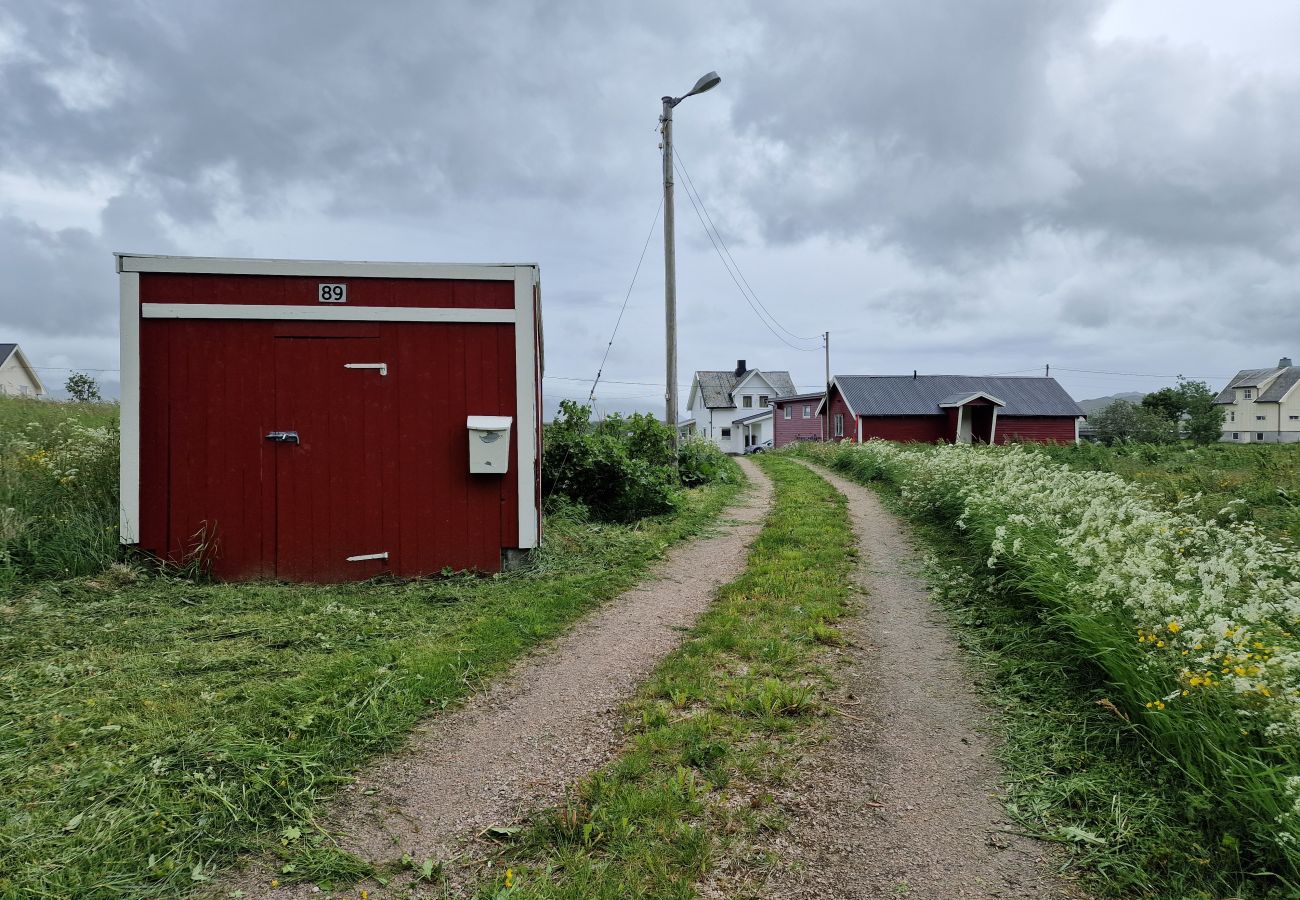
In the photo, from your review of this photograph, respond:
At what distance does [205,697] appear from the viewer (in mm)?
3963

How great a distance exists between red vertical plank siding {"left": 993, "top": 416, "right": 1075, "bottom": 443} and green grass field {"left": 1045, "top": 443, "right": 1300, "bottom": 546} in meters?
18.9

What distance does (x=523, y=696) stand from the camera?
13.9ft

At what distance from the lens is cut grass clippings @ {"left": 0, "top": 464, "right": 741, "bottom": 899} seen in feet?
8.93

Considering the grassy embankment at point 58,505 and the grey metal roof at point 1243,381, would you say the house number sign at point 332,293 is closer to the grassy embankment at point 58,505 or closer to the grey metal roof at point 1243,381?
the grassy embankment at point 58,505

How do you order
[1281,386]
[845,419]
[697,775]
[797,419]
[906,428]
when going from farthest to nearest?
[1281,386] < [797,419] < [845,419] < [906,428] < [697,775]

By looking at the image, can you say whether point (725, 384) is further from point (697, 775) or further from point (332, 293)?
point (697, 775)

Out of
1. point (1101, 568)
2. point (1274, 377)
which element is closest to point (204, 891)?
point (1101, 568)

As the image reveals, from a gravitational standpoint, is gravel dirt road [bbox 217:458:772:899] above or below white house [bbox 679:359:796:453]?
below

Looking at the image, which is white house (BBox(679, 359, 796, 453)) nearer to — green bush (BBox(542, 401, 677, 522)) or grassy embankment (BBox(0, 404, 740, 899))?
green bush (BBox(542, 401, 677, 522))

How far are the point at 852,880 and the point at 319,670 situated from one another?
3264 mm

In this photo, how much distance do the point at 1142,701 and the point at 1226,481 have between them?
9.56 m

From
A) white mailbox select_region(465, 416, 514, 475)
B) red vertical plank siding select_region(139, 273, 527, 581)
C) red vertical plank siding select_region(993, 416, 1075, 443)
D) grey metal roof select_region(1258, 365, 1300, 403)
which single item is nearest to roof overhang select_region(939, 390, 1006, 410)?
red vertical plank siding select_region(993, 416, 1075, 443)

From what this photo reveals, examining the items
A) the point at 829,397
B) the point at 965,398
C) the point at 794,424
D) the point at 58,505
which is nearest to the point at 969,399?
the point at 965,398

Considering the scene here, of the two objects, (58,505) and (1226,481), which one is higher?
(1226,481)
